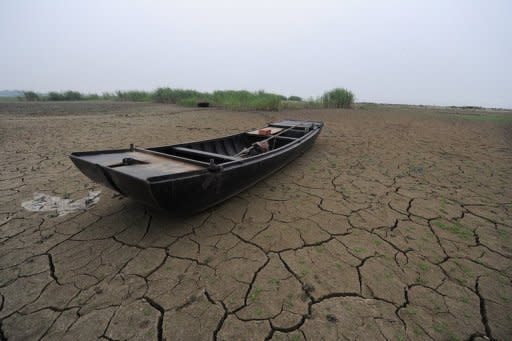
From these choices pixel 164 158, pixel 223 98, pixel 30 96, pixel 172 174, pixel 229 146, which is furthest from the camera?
pixel 30 96

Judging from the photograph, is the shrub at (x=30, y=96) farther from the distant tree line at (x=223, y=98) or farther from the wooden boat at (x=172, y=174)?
the wooden boat at (x=172, y=174)

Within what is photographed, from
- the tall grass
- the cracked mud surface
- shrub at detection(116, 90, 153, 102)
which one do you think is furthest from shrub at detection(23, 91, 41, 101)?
the cracked mud surface

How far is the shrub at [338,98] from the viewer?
14926 millimetres

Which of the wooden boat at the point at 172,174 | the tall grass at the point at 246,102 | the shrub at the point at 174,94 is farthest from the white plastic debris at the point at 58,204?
the shrub at the point at 174,94

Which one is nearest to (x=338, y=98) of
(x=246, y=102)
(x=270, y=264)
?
(x=246, y=102)

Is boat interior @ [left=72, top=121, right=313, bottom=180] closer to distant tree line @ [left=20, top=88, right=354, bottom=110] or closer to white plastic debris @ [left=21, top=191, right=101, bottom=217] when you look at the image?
white plastic debris @ [left=21, top=191, right=101, bottom=217]

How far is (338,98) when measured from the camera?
15094 millimetres

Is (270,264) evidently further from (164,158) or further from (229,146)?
(229,146)

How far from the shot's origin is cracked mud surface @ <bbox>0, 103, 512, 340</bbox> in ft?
4.09

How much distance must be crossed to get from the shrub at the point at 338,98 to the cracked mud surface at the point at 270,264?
13.5 meters

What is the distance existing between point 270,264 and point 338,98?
15901mm

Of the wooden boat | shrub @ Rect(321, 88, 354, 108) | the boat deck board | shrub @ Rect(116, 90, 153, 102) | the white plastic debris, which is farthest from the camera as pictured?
shrub @ Rect(116, 90, 153, 102)

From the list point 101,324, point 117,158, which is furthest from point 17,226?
point 101,324

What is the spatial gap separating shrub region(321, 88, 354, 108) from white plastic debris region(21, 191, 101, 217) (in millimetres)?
15725
